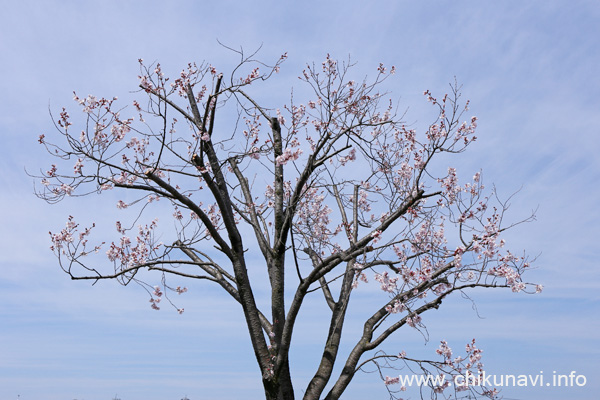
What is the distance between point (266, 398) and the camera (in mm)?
8883

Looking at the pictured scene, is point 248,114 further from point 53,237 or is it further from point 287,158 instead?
point 53,237

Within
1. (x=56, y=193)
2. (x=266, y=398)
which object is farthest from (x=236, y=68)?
(x=266, y=398)

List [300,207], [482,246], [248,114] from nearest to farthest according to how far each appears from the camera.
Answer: [482,246]
[248,114]
[300,207]

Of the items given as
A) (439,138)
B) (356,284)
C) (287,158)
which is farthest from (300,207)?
(439,138)

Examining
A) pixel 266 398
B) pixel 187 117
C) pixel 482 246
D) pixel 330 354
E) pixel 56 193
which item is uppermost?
pixel 187 117

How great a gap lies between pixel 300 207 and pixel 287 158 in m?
3.12

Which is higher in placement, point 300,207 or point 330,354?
point 300,207

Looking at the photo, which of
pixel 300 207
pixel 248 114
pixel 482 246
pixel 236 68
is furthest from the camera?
pixel 300 207

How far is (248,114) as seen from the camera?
10070 mm

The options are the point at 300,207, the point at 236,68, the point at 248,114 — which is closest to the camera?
the point at 236,68

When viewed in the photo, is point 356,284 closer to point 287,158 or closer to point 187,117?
point 287,158

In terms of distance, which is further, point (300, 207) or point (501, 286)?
point (300, 207)

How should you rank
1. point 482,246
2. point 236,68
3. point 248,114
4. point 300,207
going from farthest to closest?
point 300,207, point 248,114, point 236,68, point 482,246

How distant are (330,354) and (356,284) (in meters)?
1.64
